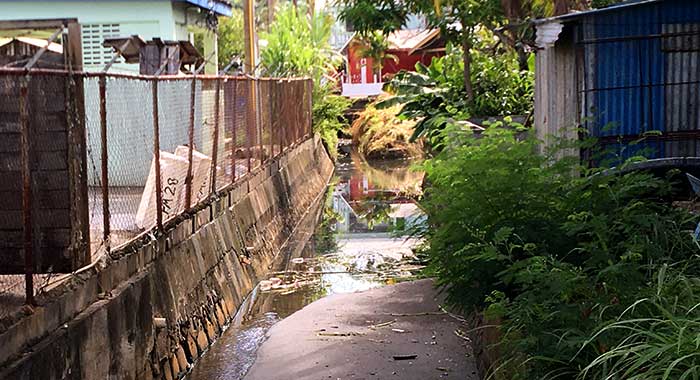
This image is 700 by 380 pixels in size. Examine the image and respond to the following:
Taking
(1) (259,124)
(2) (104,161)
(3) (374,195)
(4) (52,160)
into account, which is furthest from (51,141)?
(3) (374,195)

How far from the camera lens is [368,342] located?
35.3 ft

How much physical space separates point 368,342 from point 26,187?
4666 mm

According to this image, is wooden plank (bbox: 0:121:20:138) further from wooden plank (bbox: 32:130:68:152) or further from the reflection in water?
the reflection in water

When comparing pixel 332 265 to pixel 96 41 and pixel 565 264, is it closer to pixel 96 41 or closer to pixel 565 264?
pixel 96 41

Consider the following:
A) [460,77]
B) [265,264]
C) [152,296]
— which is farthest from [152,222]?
[460,77]

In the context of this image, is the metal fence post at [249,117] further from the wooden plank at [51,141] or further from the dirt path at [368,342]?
the wooden plank at [51,141]

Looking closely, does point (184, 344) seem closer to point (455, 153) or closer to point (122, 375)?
point (122, 375)

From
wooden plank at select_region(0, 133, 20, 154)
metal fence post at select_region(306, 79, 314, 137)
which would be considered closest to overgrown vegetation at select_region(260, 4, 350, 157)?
metal fence post at select_region(306, 79, 314, 137)

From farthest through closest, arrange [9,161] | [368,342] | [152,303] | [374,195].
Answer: [374,195], [368,342], [152,303], [9,161]

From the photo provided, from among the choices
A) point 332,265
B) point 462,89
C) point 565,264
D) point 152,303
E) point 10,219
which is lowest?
point 332,265

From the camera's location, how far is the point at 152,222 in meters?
10.7

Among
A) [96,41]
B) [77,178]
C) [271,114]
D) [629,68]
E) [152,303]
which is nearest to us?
[77,178]

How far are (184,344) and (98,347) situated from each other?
2671mm

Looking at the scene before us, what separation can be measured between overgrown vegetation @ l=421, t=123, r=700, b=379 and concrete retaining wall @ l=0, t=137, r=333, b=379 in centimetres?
272
